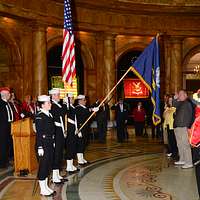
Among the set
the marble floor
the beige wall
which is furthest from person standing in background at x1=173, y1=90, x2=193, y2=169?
the beige wall

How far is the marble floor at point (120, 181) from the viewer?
7094 millimetres

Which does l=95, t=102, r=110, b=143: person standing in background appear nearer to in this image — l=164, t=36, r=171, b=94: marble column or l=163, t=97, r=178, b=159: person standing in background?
l=163, t=97, r=178, b=159: person standing in background

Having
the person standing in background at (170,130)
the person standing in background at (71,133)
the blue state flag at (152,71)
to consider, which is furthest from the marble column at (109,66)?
the blue state flag at (152,71)

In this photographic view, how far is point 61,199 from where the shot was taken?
6.89m

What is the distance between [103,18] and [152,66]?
32.9 feet

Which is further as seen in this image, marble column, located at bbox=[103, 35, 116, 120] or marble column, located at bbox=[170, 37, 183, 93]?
marble column, located at bbox=[170, 37, 183, 93]

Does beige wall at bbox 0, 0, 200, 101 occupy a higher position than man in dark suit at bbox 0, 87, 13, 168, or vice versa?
beige wall at bbox 0, 0, 200, 101

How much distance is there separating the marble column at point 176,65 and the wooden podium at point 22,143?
11.9 metres

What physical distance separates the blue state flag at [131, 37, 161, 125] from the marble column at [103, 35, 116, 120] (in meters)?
9.88

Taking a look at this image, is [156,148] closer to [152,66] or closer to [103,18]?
[152,66]

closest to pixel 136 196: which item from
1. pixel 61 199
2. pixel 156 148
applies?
pixel 61 199

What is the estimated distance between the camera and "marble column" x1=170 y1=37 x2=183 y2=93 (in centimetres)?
1986

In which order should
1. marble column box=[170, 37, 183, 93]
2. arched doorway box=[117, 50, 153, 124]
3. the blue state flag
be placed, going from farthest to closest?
1. arched doorway box=[117, 50, 153, 124]
2. marble column box=[170, 37, 183, 93]
3. the blue state flag

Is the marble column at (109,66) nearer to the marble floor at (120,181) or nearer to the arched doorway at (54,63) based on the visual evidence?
the arched doorway at (54,63)
